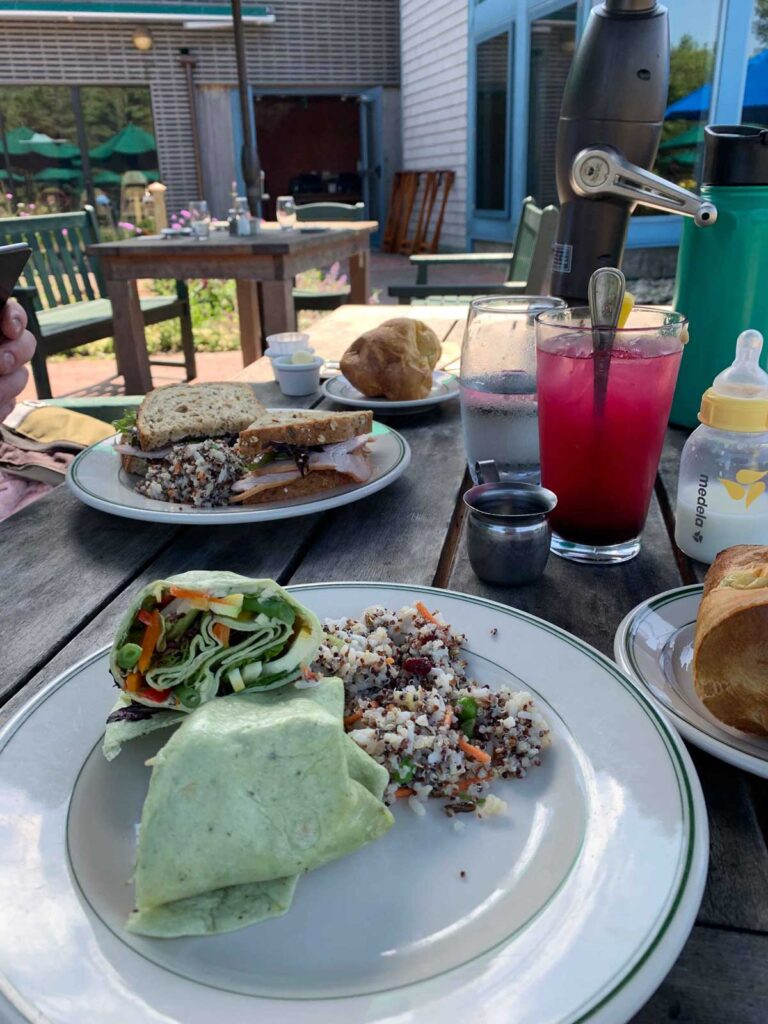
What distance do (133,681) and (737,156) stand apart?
4.58 feet

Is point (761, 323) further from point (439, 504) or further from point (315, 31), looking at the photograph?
point (315, 31)

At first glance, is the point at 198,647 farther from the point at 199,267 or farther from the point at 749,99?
the point at 749,99

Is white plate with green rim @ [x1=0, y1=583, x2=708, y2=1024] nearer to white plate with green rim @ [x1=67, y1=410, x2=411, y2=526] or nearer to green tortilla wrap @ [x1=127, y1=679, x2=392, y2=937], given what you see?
green tortilla wrap @ [x1=127, y1=679, x2=392, y2=937]

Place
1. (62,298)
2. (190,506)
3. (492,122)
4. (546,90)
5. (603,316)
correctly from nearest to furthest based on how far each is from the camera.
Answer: (603,316) < (190,506) < (62,298) < (546,90) < (492,122)

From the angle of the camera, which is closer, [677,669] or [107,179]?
[677,669]

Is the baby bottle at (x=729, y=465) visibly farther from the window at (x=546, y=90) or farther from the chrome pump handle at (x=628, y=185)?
the window at (x=546, y=90)

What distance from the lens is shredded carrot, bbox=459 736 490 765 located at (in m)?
0.77

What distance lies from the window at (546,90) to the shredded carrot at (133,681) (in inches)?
321

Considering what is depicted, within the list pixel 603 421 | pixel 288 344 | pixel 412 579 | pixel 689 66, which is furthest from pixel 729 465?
pixel 689 66

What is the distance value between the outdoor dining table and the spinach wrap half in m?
0.19

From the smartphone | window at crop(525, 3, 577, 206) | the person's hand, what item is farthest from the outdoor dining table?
window at crop(525, 3, 577, 206)

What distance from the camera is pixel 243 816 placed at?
673mm

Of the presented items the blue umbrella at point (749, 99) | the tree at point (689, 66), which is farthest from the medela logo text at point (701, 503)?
the tree at point (689, 66)

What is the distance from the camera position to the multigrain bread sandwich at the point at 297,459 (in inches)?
54.0
